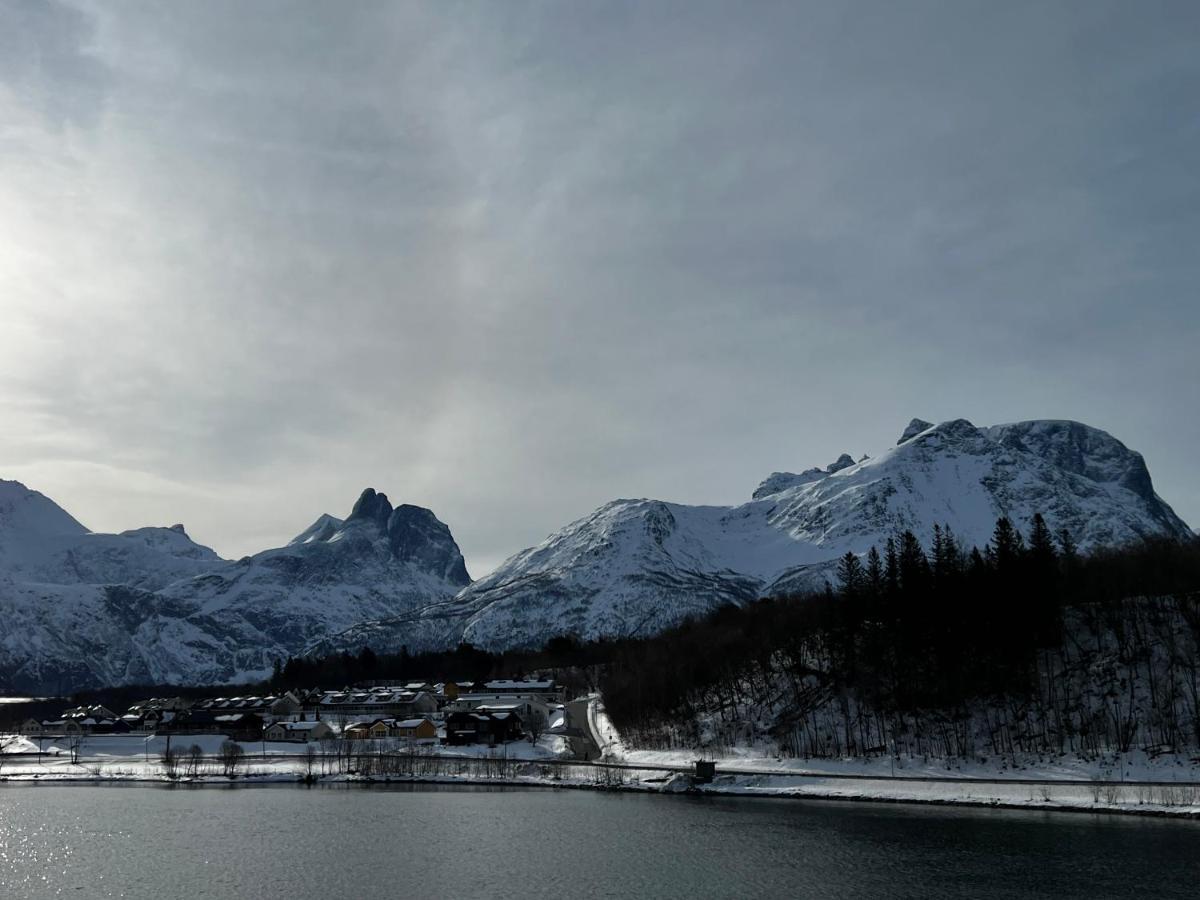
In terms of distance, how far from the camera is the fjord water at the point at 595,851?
48.4 m

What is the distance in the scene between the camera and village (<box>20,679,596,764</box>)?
412ft

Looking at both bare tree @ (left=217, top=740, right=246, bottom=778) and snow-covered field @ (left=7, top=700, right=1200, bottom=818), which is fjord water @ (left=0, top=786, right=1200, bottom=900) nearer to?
snow-covered field @ (left=7, top=700, right=1200, bottom=818)

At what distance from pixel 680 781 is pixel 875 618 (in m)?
30.8

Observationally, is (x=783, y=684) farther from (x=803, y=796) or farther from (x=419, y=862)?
(x=419, y=862)

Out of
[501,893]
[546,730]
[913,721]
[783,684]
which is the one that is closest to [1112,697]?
[913,721]

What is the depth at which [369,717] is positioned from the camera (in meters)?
161

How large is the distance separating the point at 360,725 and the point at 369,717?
627 inches

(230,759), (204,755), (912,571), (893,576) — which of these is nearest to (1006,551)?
(912,571)

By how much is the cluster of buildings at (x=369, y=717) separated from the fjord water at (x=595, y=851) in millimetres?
56542

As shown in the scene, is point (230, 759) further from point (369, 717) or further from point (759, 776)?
point (759, 776)

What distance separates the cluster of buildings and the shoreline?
29634mm

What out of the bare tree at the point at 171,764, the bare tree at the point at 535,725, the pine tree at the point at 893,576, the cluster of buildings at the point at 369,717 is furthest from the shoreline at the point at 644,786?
the pine tree at the point at 893,576

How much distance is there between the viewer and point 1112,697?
3179 inches

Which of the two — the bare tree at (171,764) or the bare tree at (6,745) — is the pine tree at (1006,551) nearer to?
the bare tree at (171,764)
